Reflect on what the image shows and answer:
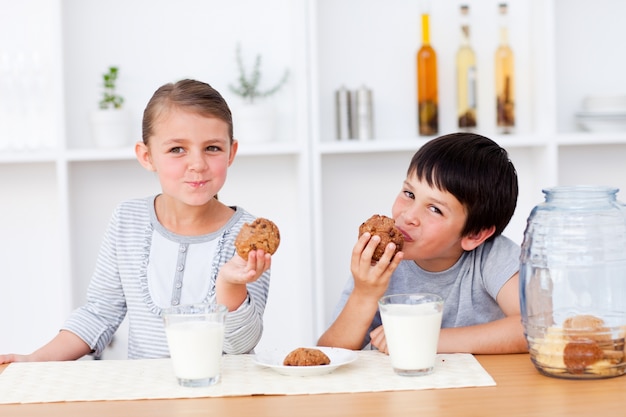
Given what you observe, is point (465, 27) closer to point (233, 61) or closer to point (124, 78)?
point (233, 61)

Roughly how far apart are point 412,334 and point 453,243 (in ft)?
1.49

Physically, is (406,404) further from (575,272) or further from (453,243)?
(453,243)

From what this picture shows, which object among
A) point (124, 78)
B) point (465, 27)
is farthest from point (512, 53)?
point (124, 78)

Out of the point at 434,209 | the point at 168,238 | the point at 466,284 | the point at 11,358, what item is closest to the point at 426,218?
the point at 434,209

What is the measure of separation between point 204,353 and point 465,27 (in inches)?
77.6

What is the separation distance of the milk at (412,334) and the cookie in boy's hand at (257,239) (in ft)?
0.62

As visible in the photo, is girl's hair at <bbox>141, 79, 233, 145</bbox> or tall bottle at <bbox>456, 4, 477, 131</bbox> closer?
girl's hair at <bbox>141, 79, 233, 145</bbox>

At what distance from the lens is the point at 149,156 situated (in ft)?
5.60

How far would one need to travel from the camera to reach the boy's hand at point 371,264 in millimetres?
1384

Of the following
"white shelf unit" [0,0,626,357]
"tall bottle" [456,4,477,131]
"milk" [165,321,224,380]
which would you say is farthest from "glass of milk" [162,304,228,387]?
"tall bottle" [456,4,477,131]

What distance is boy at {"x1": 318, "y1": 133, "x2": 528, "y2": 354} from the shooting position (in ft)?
4.94

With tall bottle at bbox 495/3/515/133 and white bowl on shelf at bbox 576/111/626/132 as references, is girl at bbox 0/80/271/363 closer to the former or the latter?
tall bottle at bbox 495/3/515/133

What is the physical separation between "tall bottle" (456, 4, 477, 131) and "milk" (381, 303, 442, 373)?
173 centimetres

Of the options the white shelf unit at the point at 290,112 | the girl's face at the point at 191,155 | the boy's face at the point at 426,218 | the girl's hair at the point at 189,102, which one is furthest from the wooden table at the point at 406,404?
the white shelf unit at the point at 290,112
